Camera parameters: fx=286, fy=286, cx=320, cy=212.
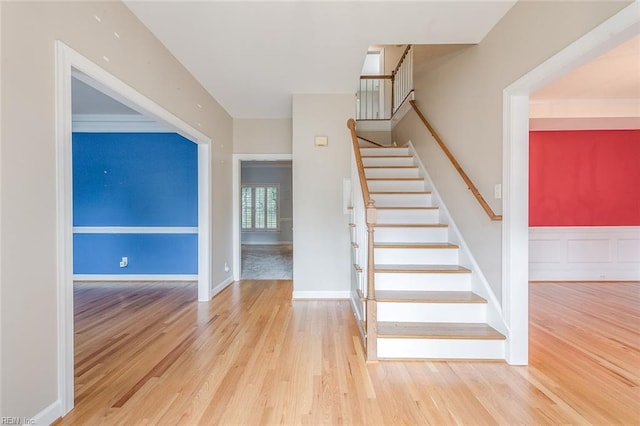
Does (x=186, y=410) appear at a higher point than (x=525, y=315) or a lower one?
lower

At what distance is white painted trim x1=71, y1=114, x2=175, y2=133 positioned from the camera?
4.39m

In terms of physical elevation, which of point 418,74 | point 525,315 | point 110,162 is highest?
point 418,74

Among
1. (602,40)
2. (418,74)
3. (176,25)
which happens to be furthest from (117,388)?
(418,74)

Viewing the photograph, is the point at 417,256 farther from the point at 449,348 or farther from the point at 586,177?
the point at 586,177

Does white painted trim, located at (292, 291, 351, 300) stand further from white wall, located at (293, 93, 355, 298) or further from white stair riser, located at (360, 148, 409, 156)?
white stair riser, located at (360, 148, 409, 156)

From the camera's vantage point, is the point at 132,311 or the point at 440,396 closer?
the point at 440,396

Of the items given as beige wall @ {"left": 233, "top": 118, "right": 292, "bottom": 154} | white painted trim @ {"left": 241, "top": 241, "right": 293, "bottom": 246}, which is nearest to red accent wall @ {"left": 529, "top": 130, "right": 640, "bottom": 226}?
beige wall @ {"left": 233, "top": 118, "right": 292, "bottom": 154}

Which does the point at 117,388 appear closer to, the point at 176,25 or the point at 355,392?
the point at 355,392

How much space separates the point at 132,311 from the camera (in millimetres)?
3277

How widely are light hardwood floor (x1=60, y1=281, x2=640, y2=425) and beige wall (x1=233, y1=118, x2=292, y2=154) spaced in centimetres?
255

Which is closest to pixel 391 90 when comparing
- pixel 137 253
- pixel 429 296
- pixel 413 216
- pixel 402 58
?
pixel 402 58

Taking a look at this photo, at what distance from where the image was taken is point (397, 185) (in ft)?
12.3

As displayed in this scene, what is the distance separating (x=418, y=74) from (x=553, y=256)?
3.48 metres

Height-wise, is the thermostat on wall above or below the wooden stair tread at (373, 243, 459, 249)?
above
